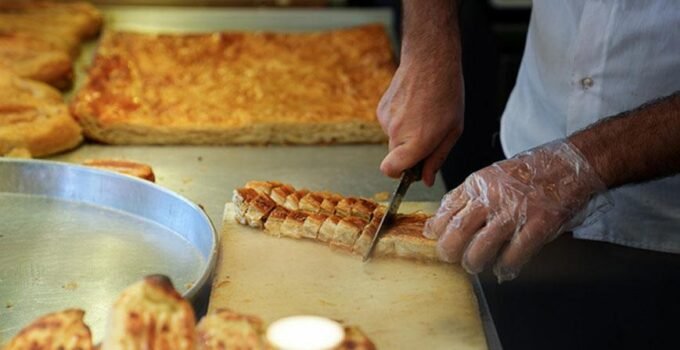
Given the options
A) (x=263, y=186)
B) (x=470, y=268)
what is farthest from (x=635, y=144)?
(x=263, y=186)

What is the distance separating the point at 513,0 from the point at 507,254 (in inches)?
183

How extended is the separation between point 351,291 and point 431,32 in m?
0.96

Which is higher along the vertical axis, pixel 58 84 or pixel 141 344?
pixel 141 344

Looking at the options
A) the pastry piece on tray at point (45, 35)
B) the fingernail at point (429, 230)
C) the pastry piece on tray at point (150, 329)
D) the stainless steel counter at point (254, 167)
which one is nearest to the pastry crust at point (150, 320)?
the pastry piece on tray at point (150, 329)

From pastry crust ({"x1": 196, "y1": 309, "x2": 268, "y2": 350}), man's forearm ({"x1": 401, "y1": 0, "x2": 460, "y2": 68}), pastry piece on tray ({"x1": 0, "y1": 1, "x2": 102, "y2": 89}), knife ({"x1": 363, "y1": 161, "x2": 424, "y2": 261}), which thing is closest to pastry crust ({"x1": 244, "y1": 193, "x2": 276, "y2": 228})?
knife ({"x1": 363, "y1": 161, "x2": 424, "y2": 261})

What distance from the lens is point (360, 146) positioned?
3.60m

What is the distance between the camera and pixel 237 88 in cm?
390

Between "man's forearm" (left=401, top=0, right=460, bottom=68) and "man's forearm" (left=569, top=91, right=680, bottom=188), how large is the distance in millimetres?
621

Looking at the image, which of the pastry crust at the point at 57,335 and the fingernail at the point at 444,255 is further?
the fingernail at the point at 444,255

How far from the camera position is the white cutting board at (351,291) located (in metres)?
2.17

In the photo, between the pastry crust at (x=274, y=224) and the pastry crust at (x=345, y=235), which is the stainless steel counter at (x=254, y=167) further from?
the pastry crust at (x=345, y=235)

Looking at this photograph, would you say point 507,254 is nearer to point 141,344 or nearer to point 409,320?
point 409,320

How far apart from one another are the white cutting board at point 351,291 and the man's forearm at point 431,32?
0.71 meters

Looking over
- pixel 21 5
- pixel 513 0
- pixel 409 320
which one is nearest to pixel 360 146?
pixel 409 320
